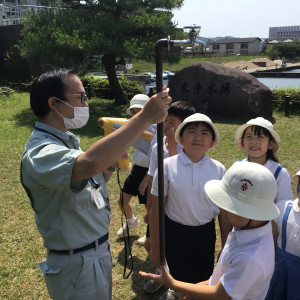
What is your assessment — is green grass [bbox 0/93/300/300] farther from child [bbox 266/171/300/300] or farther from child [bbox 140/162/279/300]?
child [bbox 140/162/279/300]

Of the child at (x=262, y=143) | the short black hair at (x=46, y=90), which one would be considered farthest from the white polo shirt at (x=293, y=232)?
the short black hair at (x=46, y=90)

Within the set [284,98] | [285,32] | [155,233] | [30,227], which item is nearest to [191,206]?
[155,233]

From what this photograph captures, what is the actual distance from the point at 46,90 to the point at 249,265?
1.21 meters

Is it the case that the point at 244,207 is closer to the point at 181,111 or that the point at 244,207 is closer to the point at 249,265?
the point at 249,265

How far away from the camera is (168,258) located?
2193mm

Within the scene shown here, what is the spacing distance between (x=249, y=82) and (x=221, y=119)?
4.59 ft

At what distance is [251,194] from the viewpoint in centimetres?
140

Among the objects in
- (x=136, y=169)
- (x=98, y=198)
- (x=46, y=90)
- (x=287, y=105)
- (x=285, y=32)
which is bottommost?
(x=287, y=105)

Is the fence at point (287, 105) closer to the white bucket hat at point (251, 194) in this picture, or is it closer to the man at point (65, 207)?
the white bucket hat at point (251, 194)

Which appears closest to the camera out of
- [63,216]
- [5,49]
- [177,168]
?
[63,216]

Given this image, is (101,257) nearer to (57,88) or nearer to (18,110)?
(57,88)

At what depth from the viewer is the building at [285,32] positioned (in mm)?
112938

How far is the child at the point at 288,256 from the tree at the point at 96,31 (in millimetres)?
8102

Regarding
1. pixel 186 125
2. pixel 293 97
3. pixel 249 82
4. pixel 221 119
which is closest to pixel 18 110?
pixel 221 119
